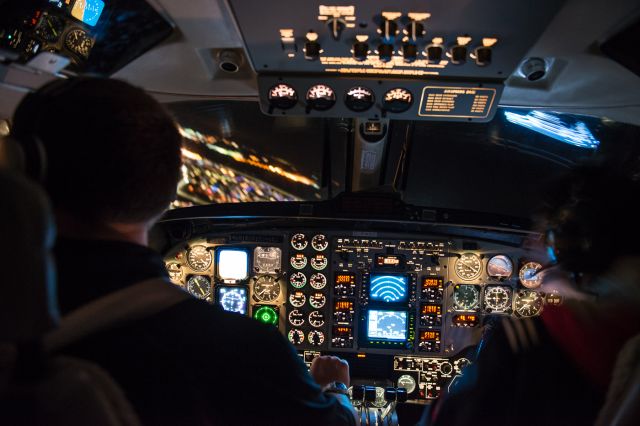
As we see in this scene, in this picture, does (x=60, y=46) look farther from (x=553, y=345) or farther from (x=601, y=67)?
(x=601, y=67)

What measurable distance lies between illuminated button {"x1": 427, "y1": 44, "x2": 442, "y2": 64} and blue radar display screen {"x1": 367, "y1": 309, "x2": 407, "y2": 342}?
253 cm

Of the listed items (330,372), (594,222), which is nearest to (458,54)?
(594,222)

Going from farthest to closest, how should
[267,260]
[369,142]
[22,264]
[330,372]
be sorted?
1. [267,260]
2. [369,142]
3. [330,372]
4. [22,264]

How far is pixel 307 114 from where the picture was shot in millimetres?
2658

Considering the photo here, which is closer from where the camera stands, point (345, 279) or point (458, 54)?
point (458, 54)

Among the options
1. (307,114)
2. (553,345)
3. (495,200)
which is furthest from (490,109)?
(495,200)

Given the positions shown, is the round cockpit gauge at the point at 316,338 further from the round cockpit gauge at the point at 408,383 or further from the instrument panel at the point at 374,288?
the round cockpit gauge at the point at 408,383

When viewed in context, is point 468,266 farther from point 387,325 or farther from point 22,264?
point 22,264

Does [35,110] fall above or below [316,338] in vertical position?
above

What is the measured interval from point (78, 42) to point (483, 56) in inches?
64.6

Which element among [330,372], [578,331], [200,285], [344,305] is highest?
[578,331]

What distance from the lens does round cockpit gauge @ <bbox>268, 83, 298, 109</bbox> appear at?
2564 millimetres

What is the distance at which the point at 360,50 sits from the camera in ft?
7.46

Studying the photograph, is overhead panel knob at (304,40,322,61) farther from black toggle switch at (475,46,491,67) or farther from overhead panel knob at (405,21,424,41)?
black toggle switch at (475,46,491,67)
